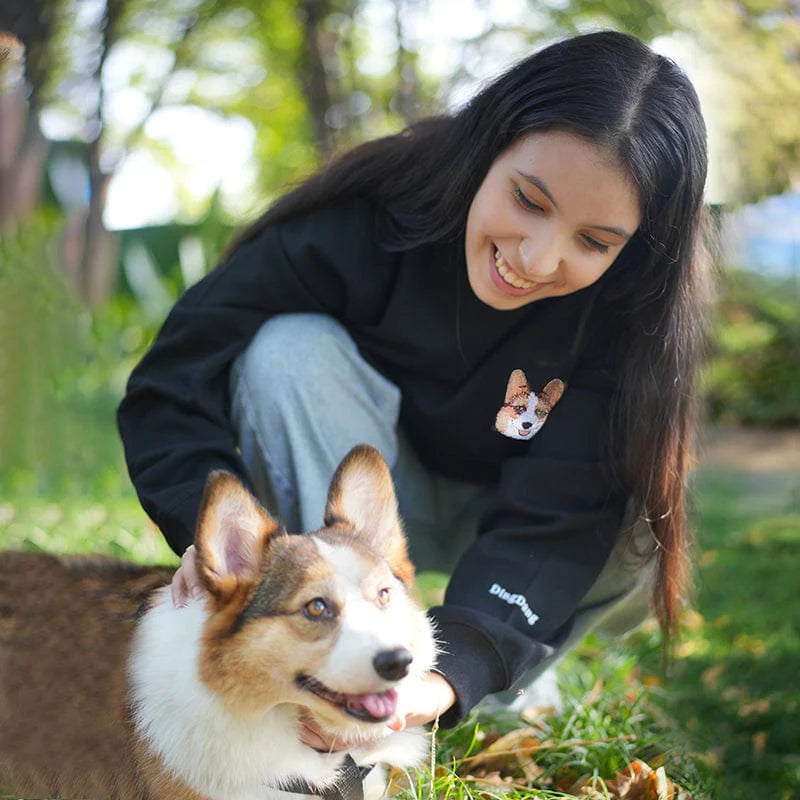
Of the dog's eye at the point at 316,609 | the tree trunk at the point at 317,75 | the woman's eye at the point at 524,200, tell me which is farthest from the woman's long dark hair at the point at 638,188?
the dog's eye at the point at 316,609

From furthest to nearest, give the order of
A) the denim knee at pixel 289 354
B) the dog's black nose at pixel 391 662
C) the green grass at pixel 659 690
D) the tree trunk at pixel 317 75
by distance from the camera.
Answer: the tree trunk at pixel 317 75, the denim knee at pixel 289 354, the green grass at pixel 659 690, the dog's black nose at pixel 391 662

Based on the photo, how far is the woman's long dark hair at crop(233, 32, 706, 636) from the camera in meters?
1.95

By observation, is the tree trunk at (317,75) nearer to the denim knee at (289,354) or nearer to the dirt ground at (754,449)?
the denim knee at (289,354)

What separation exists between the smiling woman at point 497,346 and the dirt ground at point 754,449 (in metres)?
3.89

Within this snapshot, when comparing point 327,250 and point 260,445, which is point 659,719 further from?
point 327,250

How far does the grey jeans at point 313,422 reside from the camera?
2.32 meters

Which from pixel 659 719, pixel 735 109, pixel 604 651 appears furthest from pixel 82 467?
pixel 735 109

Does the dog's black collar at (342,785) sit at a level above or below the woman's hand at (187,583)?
below

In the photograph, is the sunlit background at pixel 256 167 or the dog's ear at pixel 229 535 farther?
the sunlit background at pixel 256 167

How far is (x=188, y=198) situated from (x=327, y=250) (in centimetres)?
220

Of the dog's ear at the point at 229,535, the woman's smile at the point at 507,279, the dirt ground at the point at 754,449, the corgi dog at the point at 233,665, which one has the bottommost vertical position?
the dirt ground at the point at 754,449

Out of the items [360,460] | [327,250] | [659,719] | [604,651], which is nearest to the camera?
[360,460]

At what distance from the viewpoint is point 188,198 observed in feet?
Answer: 14.3

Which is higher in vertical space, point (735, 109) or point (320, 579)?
point (735, 109)
